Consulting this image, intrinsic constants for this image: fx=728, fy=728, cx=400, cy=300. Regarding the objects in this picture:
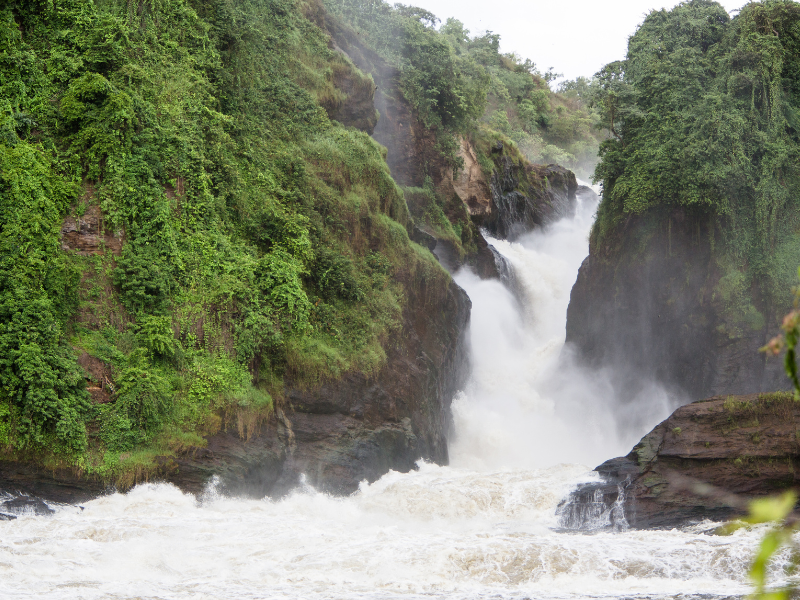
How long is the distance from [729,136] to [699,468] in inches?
447

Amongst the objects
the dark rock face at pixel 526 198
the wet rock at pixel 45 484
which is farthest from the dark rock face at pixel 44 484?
the dark rock face at pixel 526 198

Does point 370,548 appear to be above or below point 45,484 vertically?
below

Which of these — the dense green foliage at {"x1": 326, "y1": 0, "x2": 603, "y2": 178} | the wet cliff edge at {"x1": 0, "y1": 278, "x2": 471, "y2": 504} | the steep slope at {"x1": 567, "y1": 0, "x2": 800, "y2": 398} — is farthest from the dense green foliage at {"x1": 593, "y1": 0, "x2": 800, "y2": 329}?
the wet cliff edge at {"x1": 0, "y1": 278, "x2": 471, "y2": 504}

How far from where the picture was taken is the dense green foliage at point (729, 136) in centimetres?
2147

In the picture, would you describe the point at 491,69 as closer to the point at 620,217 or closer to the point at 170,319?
the point at 620,217

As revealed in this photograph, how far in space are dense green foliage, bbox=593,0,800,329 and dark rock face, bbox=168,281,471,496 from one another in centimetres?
781

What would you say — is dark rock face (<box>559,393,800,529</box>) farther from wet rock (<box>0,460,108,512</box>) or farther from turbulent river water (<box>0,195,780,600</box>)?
wet rock (<box>0,460,108,512</box>)

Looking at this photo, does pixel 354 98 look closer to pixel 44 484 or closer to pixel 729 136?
pixel 729 136

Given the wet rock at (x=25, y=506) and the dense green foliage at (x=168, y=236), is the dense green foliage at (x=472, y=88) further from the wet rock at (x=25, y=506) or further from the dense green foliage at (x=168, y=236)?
the wet rock at (x=25, y=506)

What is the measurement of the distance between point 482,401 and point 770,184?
11.9 metres

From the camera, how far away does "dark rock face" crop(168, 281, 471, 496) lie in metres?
14.5

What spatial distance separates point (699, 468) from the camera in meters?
14.6

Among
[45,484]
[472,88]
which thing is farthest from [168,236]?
[472,88]

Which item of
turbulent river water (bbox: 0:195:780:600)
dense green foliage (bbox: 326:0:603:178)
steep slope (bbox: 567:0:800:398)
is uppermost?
dense green foliage (bbox: 326:0:603:178)
